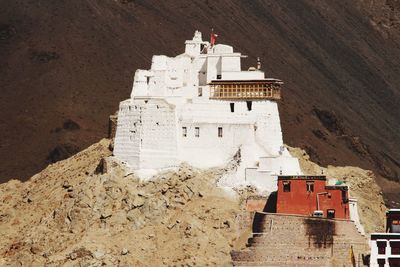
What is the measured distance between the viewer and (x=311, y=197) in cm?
9031

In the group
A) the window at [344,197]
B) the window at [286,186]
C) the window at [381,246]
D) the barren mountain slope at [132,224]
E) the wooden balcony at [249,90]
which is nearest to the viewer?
the window at [381,246]

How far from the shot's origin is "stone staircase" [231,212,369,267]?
87062mm

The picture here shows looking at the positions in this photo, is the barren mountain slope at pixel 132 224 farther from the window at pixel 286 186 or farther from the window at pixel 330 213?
the window at pixel 330 213

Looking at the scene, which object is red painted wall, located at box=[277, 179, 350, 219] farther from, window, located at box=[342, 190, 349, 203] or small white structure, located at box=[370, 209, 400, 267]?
small white structure, located at box=[370, 209, 400, 267]

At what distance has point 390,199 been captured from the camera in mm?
141625

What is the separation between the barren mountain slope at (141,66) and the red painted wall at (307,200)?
4696 centimetres

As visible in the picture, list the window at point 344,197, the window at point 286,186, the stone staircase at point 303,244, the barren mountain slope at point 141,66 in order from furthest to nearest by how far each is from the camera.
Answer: the barren mountain slope at point 141,66 < the window at point 286,186 < the window at point 344,197 < the stone staircase at point 303,244

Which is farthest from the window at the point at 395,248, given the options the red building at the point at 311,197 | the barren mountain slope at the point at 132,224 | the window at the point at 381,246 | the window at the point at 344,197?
the barren mountain slope at the point at 132,224

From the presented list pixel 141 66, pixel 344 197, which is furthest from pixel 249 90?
pixel 141 66

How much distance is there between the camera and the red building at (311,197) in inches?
3546

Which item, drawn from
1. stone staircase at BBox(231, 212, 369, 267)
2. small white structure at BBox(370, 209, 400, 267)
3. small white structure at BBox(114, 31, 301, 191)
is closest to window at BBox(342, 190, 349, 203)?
stone staircase at BBox(231, 212, 369, 267)

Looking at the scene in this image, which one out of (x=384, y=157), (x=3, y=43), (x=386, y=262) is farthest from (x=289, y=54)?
(x=386, y=262)

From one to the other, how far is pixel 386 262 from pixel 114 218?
53.5ft

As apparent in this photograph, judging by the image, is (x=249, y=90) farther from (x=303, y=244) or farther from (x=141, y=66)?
(x=141, y=66)
